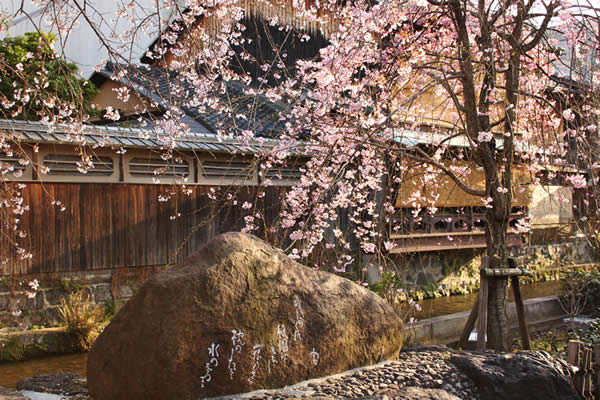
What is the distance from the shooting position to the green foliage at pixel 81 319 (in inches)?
340

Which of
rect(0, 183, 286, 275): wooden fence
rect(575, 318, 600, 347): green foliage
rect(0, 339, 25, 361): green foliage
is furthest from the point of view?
rect(0, 183, 286, 275): wooden fence

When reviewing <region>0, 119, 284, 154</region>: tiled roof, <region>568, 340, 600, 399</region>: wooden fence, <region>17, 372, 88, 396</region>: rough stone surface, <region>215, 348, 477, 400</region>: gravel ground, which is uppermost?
<region>0, 119, 284, 154</region>: tiled roof

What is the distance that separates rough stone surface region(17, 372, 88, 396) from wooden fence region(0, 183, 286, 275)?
10.4 ft

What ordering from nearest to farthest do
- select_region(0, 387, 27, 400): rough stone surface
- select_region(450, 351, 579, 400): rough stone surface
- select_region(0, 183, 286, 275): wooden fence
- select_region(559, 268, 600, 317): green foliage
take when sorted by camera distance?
1. select_region(0, 387, 27, 400): rough stone surface
2. select_region(450, 351, 579, 400): rough stone surface
3. select_region(0, 183, 286, 275): wooden fence
4. select_region(559, 268, 600, 317): green foliage

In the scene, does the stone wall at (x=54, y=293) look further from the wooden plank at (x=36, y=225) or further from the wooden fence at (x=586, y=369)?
the wooden fence at (x=586, y=369)

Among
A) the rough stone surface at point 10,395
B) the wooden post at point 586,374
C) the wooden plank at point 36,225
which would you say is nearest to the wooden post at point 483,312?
the wooden post at point 586,374

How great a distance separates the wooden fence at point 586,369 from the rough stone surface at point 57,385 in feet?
16.3

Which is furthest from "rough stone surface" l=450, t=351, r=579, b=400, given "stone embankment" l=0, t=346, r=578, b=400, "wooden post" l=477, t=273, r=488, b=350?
"wooden post" l=477, t=273, r=488, b=350

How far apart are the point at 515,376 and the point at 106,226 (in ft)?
22.6

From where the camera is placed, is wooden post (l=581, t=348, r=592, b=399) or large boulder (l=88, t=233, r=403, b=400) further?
wooden post (l=581, t=348, r=592, b=399)

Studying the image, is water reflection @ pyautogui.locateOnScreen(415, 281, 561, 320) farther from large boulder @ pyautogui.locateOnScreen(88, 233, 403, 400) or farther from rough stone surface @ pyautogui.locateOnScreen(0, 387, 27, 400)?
rough stone surface @ pyautogui.locateOnScreen(0, 387, 27, 400)

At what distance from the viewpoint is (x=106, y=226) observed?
30.8 ft

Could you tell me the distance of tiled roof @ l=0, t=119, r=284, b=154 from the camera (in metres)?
8.11

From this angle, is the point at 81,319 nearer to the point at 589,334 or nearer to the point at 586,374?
the point at 586,374
